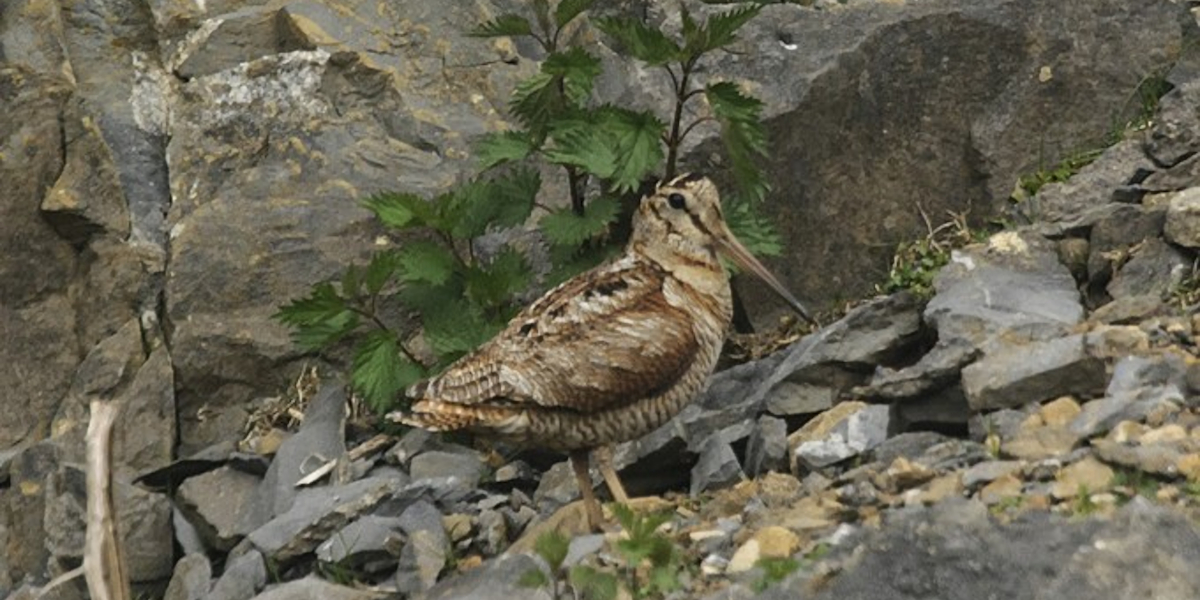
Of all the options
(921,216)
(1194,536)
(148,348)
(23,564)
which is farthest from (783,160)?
(1194,536)

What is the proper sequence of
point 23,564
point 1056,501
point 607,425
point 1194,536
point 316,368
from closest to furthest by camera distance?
1. point 1194,536
2. point 1056,501
3. point 607,425
4. point 23,564
5. point 316,368

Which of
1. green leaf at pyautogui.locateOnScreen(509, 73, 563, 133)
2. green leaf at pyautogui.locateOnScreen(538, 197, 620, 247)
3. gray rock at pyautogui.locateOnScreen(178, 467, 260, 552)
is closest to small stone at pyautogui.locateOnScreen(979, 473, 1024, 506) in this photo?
green leaf at pyautogui.locateOnScreen(538, 197, 620, 247)

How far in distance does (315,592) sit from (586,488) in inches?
45.2

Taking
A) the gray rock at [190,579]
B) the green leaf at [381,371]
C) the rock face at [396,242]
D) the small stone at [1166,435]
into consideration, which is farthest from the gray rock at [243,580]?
the small stone at [1166,435]

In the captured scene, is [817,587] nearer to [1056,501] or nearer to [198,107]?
[1056,501]

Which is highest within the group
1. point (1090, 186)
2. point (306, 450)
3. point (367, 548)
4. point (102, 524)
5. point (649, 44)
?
point (649, 44)

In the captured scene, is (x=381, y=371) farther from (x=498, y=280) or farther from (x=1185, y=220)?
(x=1185, y=220)

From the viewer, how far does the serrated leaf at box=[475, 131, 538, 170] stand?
9.35 metres

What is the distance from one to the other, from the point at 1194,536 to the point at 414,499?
3676mm

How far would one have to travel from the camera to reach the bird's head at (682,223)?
8.77m

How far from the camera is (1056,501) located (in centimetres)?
659

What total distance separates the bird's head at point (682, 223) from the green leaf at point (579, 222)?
0.61 m

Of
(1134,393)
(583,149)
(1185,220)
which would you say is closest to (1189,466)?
(1134,393)

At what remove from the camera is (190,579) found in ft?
29.0
